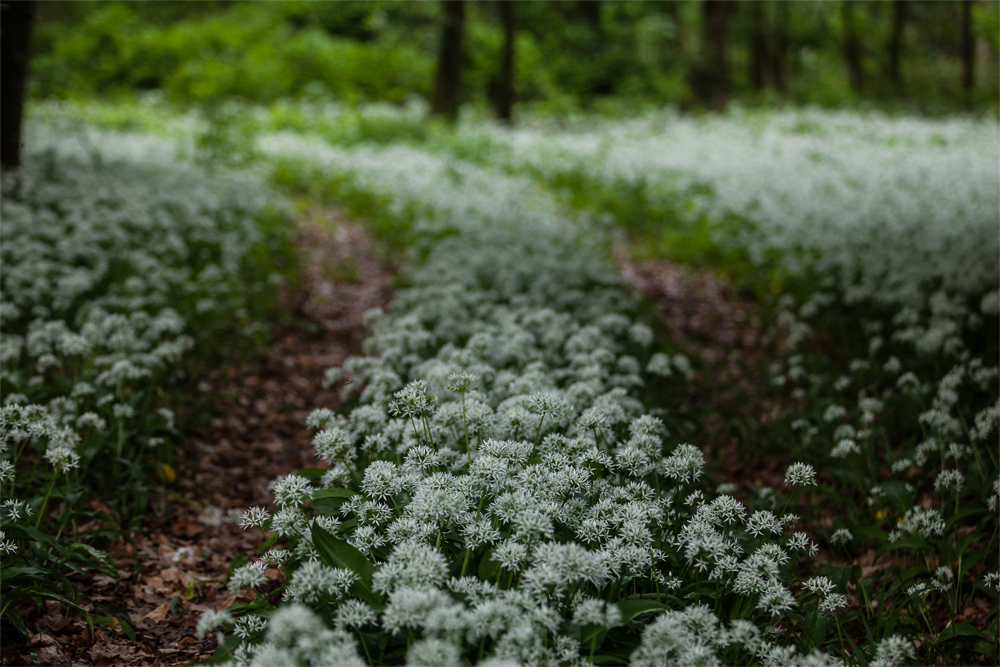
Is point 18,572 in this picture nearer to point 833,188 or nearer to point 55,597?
point 55,597

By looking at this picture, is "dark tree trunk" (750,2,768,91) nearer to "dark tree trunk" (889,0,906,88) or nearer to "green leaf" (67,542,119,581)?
"dark tree trunk" (889,0,906,88)

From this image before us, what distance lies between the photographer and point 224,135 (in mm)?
12180

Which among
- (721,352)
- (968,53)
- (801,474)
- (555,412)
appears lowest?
(721,352)

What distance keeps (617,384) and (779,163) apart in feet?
29.0

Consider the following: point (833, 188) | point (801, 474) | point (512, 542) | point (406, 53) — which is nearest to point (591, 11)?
point (406, 53)

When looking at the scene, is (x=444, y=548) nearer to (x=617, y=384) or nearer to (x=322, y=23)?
(x=617, y=384)

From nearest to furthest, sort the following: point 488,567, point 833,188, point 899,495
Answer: point 488,567, point 899,495, point 833,188

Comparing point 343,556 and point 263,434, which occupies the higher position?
point 343,556

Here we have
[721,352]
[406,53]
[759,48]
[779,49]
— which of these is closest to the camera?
[721,352]

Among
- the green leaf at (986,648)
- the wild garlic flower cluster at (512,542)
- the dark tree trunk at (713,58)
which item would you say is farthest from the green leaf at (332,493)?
the dark tree trunk at (713,58)

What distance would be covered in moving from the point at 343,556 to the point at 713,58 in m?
19.8

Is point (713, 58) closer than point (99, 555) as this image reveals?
No

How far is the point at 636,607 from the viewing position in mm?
2277

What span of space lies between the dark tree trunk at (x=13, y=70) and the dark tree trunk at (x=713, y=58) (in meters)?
15.6
